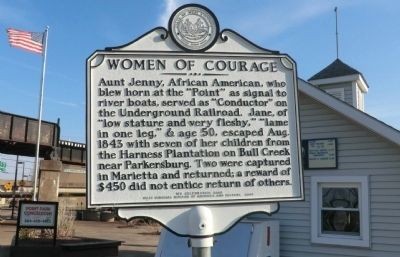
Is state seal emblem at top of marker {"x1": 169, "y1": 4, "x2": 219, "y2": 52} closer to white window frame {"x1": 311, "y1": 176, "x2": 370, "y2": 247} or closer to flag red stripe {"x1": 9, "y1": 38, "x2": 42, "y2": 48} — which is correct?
white window frame {"x1": 311, "y1": 176, "x2": 370, "y2": 247}

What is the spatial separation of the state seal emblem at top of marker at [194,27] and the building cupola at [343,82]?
38.9 feet

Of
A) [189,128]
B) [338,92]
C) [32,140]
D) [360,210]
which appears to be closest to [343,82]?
[338,92]

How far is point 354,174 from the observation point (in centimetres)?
1053

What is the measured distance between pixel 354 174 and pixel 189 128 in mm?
7202

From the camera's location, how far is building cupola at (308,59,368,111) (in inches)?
615

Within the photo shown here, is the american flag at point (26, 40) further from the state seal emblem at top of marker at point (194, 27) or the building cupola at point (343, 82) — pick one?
the state seal emblem at top of marker at point (194, 27)

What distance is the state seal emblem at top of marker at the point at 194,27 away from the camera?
14.1ft

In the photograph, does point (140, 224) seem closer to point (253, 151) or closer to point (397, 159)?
point (397, 159)

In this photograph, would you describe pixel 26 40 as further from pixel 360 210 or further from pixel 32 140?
pixel 360 210

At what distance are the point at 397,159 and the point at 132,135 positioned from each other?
754 cm

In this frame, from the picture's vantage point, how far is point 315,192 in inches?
433

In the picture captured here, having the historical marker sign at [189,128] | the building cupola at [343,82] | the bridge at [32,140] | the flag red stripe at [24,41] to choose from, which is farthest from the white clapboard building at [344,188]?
the flag red stripe at [24,41]

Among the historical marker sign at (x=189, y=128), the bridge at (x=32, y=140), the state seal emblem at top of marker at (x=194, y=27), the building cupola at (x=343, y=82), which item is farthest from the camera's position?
the bridge at (x=32, y=140)

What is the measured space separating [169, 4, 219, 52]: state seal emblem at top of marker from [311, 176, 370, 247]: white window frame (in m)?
7.13
